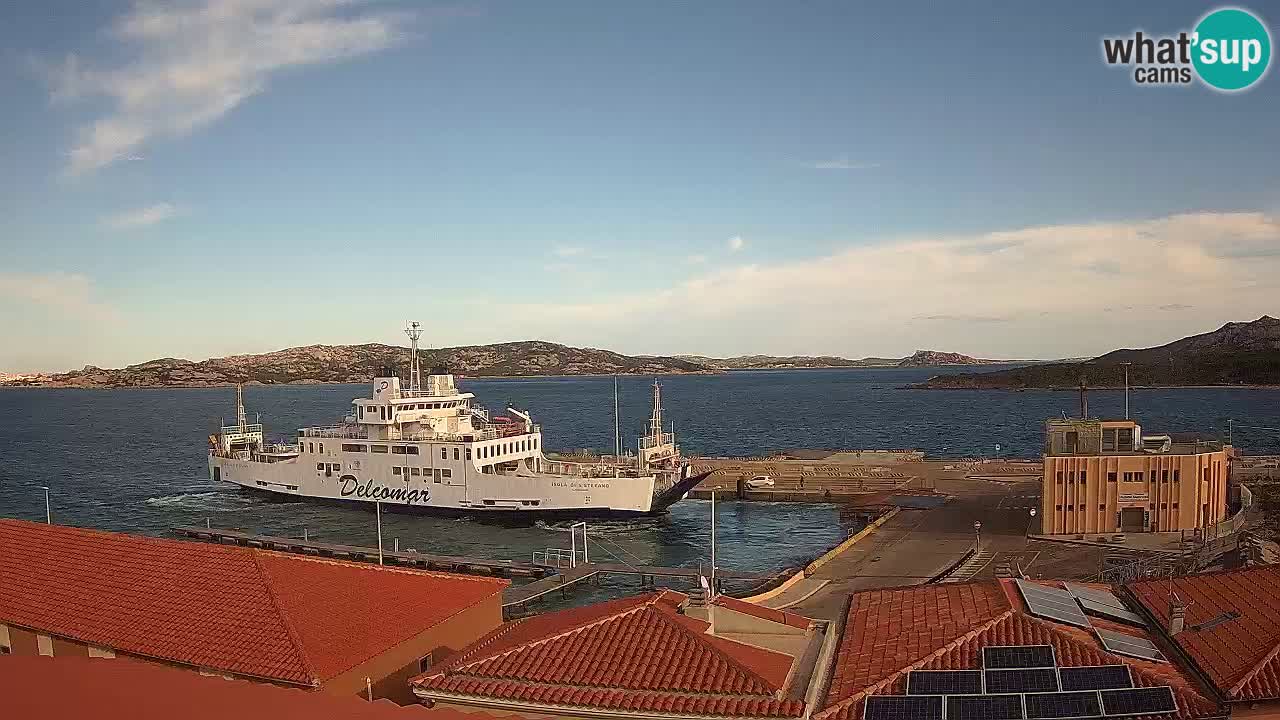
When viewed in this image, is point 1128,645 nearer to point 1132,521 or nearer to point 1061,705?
point 1061,705

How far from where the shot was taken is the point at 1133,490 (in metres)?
33.7

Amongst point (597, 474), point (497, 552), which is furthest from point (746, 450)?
point (497, 552)

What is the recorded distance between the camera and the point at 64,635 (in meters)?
13.0

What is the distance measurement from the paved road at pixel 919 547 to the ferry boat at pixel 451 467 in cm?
1274

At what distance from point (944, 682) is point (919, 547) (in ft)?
80.1

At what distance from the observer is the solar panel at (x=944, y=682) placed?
10508 millimetres

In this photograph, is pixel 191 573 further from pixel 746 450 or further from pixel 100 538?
pixel 746 450

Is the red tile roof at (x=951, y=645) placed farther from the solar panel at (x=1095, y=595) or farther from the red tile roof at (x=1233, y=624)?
the solar panel at (x=1095, y=595)

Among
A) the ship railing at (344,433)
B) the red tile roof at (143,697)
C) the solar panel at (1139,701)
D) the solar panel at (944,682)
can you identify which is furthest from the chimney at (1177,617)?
the ship railing at (344,433)

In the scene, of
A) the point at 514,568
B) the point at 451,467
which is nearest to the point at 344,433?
the point at 451,467

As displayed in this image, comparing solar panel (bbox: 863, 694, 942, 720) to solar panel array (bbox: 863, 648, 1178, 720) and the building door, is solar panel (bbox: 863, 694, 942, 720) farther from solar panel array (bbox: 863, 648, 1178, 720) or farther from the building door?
the building door

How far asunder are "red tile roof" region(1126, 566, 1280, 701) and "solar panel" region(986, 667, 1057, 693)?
1.85 metres

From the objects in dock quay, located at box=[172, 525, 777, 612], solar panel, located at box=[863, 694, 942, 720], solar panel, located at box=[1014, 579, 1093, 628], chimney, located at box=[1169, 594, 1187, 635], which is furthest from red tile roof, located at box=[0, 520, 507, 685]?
dock quay, located at box=[172, 525, 777, 612]

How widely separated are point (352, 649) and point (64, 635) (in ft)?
12.9
